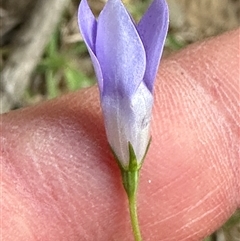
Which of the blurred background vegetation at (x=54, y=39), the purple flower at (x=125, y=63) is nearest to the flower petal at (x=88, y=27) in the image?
the purple flower at (x=125, y=63)

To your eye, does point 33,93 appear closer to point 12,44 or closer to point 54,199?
point 12,44

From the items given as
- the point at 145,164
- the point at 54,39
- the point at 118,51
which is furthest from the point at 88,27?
the point at 54,39

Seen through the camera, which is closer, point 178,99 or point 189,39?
point 178,99

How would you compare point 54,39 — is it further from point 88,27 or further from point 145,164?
point 88,27

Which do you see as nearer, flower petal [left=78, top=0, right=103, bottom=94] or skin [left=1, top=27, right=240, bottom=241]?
flower petal [left=78, top=0, right=103, bottom=94]

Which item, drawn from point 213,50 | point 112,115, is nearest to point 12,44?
point 213,50

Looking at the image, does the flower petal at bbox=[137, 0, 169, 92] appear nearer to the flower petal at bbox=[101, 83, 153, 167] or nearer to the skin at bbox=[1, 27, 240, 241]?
the flower petal at bbox=[101, 83, 153, 167]

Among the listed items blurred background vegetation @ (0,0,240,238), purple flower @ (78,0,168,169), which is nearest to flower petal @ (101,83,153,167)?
purple flower @ (78,0,168,169)
